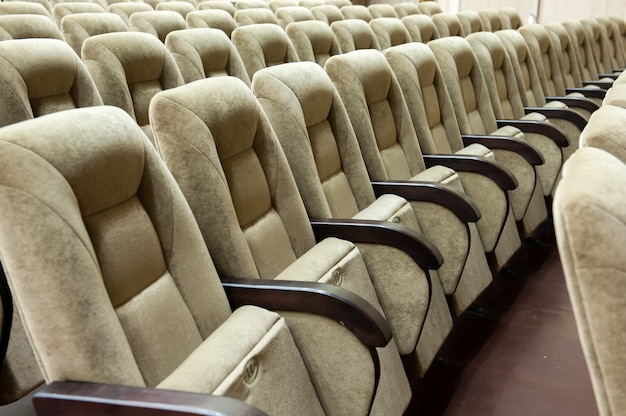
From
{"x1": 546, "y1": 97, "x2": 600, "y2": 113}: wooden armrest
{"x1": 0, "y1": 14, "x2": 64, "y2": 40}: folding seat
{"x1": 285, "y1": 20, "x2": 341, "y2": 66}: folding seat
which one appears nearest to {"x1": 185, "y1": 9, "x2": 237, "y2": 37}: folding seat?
{"x1": 285, "y1": 20, "x2": 341, "y2": 66}: folding seat

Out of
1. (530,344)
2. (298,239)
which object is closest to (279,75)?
(298,239)

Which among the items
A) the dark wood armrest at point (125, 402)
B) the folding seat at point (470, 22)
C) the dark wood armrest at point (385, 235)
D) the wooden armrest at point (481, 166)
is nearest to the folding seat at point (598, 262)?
the dark wood armrest at point (125, 402)

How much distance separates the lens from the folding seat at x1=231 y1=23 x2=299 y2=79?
1.30 m

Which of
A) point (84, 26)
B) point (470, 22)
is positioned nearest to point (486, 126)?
point (84, 26)

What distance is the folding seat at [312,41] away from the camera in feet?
4.91

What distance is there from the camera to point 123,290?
→ 1.54 feet

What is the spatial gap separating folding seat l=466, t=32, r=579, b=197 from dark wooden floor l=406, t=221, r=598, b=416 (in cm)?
25

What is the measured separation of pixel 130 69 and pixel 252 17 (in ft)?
2.52

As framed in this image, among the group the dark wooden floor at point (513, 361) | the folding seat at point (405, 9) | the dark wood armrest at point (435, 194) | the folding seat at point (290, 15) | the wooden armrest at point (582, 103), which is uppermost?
the folding seat at point (290, 15)

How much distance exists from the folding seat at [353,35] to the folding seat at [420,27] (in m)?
0.33

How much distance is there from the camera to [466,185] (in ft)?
3.33

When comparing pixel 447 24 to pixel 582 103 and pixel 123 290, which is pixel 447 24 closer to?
pixel 582 103

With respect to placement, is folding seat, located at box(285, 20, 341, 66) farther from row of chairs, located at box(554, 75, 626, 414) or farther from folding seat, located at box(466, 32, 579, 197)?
row of chairs, located at box(554, 75, 626, 414)

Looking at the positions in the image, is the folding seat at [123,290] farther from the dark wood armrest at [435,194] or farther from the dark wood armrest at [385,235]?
the dark wood armrest at [435,194]
